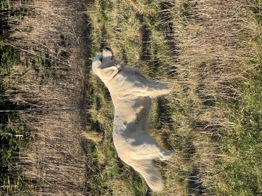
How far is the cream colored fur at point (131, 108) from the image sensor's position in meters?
5.21

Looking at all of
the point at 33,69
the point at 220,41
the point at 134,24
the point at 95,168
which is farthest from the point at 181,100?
the point at 33,69

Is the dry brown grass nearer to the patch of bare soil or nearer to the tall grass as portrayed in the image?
the patch of bare soil

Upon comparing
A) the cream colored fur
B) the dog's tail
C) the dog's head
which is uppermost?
the dog's head

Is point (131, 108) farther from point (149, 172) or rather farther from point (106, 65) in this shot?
point (149, 172)

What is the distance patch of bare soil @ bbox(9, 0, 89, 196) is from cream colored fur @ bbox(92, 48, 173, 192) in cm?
218

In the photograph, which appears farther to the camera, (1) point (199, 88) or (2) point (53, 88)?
(2) point (53, 88)

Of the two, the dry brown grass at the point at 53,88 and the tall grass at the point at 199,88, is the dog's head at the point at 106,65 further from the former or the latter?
the dry brown grass at the point at 53,88

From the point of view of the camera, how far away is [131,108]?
5.32 meters

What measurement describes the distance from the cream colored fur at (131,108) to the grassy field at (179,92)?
28.0 inches

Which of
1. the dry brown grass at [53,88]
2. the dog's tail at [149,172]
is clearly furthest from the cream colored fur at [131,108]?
the dry brown grass at [53,88]

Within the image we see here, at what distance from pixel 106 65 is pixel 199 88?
53.3 inches

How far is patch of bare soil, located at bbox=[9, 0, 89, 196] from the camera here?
7457 mm

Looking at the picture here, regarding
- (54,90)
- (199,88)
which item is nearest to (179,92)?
(199,88)

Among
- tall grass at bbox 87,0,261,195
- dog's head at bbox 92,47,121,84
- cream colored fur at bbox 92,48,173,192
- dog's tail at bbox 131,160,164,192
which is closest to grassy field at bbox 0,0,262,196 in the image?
tall grass at bbox 87,0,261,195
